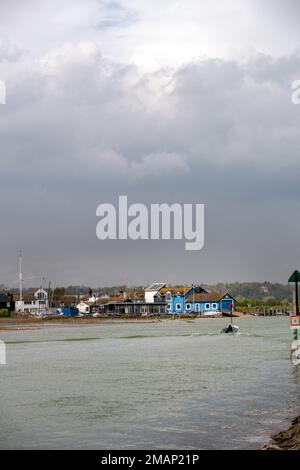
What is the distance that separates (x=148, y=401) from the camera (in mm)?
25562

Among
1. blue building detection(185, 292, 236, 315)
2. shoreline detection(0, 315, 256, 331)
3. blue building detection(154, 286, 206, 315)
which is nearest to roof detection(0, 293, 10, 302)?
shoreline detection(0, 315, 256, 331)

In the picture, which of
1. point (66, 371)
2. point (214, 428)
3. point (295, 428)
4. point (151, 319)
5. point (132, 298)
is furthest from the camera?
point (132, 298)

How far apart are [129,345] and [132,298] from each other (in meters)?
100

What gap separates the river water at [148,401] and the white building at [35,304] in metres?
110

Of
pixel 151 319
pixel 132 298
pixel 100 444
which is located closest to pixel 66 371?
pixel 100 444

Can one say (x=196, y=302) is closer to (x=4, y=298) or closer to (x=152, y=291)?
(x=152, y=291)

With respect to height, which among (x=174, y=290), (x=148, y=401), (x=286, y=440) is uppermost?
(x=174, y=290)

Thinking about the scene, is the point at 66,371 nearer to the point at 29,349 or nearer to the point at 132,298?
the point at 29,349

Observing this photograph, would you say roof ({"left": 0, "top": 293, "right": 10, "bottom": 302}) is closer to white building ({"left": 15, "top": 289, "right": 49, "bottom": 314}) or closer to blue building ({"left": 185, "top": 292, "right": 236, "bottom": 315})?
white building ({"left": 15, "top": 289, "right": 49, "bottom": 314})

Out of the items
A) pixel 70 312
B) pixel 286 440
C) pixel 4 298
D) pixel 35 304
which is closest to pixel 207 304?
pixel 70 312

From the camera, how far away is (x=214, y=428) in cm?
2008

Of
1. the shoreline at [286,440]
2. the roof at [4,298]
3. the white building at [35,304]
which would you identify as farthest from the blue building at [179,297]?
the shoreline at [286,440]

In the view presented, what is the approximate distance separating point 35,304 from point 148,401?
139198 mm

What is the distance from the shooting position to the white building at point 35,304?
154m
